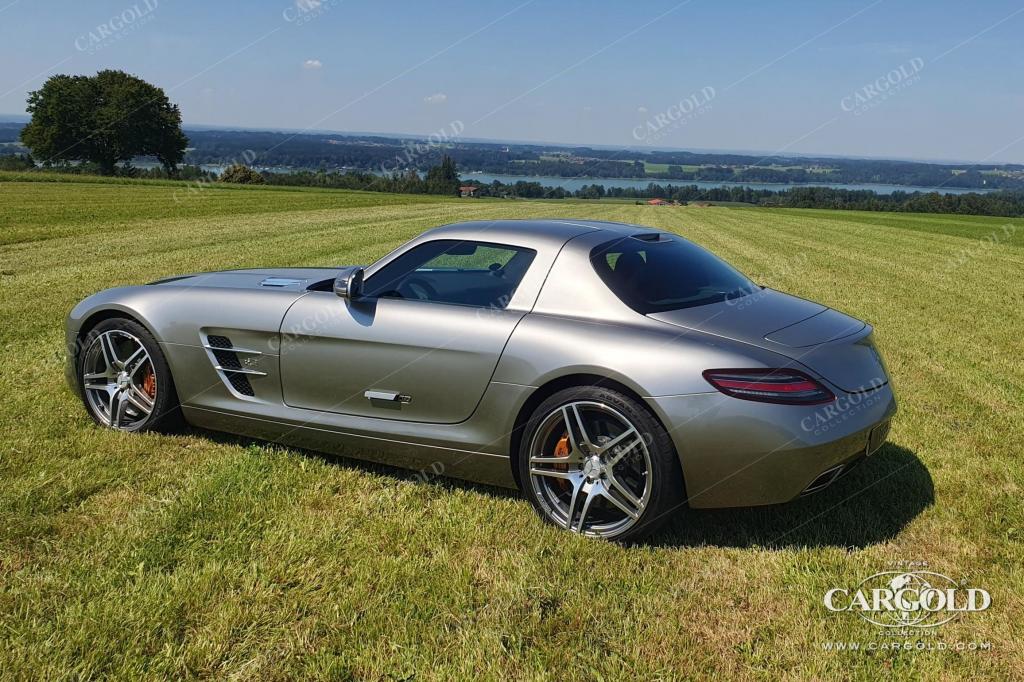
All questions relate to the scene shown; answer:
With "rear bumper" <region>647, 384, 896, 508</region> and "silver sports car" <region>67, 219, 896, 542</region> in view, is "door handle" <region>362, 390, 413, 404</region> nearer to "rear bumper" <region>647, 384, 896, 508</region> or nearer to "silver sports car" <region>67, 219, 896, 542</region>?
"silver sports car" <region>67, 219, 896, 542</region>

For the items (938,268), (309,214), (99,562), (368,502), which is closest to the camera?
(99,562)

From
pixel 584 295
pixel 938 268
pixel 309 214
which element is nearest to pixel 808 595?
pixel 584 295

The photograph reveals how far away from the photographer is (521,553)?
122 inches

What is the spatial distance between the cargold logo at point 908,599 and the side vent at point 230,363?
9.87 feet

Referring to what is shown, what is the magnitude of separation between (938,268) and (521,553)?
1553 cm

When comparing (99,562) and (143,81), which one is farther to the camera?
(143,81)

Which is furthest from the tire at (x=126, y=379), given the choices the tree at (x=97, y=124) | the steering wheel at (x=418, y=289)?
the tree at (x=97, y=124)

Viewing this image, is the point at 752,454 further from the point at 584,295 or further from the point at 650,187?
the point at 650,187

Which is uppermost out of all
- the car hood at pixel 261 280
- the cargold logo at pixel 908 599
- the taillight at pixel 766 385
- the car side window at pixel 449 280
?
the car side window at pixel 449 280

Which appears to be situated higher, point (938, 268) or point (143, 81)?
point (143, 81)

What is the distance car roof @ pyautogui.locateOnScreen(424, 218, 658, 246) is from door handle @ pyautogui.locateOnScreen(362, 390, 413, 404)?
0.87m

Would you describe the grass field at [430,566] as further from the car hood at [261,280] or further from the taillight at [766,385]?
the car hood at [261,280]

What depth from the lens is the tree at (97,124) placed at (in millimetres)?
67000

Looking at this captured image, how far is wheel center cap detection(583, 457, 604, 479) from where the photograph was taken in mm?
3148
